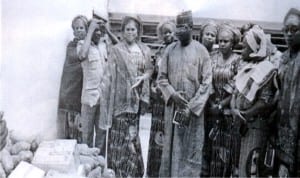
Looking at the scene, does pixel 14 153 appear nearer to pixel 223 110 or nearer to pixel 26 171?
pixel 26 171

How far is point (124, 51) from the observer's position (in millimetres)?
3148

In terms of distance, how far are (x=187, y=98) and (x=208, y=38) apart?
332 millimetres

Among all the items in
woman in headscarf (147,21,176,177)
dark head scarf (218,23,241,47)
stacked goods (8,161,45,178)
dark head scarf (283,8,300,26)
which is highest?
dark head scarf (283,8,300,26)

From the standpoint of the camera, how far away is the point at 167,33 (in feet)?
10.2

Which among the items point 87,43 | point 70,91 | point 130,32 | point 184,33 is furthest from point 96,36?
point 184,33

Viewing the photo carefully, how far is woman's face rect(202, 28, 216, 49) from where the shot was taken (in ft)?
10.1

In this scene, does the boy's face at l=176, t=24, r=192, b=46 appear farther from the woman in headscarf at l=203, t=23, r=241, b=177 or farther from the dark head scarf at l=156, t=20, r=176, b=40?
the woman in headscarf at l=203, t=23, r=241, b=177

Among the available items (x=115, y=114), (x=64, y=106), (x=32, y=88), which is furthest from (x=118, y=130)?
(x=32, y=88)

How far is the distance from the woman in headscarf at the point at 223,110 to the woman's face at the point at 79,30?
0.71 meters

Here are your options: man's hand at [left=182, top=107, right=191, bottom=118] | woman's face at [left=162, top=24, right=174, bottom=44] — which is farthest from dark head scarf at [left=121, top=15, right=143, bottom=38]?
man's hand at [left=182, top=107, right=191, bottom=118]

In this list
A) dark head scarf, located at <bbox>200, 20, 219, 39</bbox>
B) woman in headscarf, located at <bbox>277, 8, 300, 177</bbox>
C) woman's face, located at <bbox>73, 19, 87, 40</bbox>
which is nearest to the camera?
woman in headscarf, located at <bbox>277, 8, 300, 177</bbox>

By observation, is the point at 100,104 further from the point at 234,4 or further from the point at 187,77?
the point at 234,4

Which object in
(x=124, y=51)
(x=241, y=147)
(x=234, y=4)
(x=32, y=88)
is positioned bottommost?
(x=241, y=147)

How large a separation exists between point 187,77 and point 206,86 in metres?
0.11
